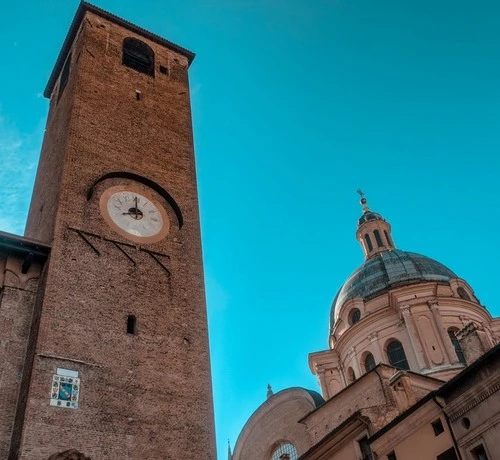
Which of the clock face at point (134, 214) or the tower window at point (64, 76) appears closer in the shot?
the clock face at point (134, 214)

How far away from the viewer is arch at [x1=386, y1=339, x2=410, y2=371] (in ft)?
106

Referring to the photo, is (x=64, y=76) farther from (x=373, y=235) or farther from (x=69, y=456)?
(x=373, y=235)

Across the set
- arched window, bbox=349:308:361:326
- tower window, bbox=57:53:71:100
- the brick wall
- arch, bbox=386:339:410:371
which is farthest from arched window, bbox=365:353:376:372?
tower window, bbox=57:53:71:100

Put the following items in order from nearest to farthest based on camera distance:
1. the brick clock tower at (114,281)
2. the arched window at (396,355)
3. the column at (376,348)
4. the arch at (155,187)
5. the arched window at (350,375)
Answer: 1. the brick clock tower at (114,281)
2. the arch at (155,187)
3. the arched window at (396,355)
4. the column at (376,348)
5. the arched window at (350,375)

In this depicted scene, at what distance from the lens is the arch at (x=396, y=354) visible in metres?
32.4

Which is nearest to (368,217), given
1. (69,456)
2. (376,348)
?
(376,348)

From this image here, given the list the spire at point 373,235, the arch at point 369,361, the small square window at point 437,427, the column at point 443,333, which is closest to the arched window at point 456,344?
the column at point 443,333

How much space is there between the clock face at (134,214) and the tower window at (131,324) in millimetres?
2485

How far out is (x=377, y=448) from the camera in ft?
61.3

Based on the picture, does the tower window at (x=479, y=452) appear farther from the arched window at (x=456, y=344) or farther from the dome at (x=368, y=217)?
the dome at (x=368, y=217)

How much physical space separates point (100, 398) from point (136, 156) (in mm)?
8216

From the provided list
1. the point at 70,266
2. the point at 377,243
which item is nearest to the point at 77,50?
the point at 70,266

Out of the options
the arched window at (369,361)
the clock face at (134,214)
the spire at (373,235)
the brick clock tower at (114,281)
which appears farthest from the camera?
the spire at (373,235)

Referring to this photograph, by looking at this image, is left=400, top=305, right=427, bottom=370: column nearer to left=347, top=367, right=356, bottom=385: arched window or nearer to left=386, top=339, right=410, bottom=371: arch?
left=386, top=339, right=410, bottom=371: arch
